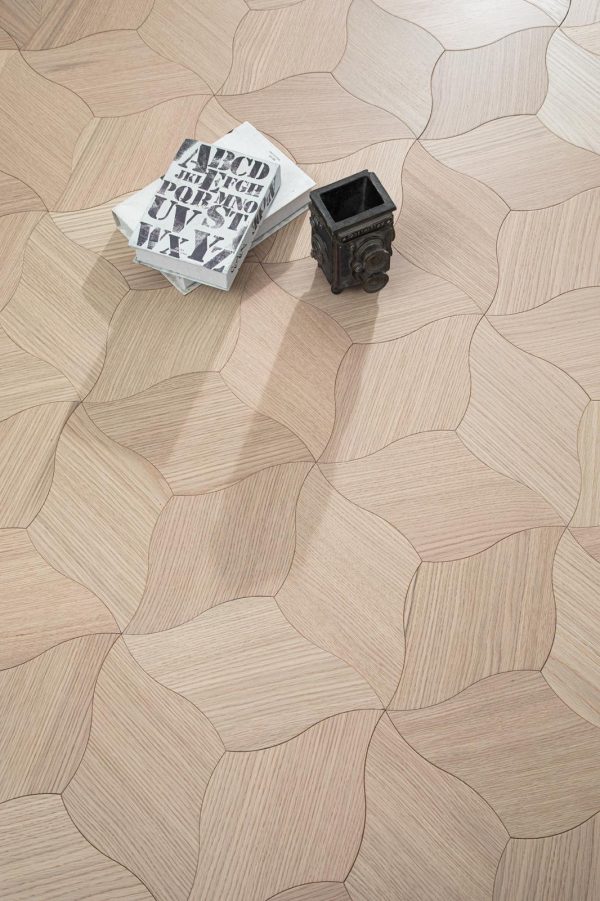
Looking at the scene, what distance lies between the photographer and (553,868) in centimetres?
98

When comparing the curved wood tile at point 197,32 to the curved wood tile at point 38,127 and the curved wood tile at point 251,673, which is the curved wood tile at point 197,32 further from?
the curved wood tile at point 251,673

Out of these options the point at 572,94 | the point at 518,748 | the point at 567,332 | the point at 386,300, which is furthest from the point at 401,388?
the point at 572,94

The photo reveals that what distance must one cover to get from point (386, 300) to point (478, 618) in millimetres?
478

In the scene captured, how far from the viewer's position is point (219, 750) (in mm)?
1026

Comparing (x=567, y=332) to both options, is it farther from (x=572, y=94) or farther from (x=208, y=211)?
(x=208, y=211)

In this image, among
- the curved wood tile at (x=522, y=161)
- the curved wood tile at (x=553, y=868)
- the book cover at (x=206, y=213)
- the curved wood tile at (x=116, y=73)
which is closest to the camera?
the curved wood tile at (x=553, y=868)

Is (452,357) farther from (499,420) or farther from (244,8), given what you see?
(244,8)

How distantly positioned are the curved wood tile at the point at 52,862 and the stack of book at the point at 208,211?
2.38ft

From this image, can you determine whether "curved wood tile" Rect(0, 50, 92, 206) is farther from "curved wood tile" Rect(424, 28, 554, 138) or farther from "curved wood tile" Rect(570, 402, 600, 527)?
"curved wood tile" Rect(570, 402, 600, 527)

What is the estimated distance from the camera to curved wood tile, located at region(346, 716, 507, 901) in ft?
3.19

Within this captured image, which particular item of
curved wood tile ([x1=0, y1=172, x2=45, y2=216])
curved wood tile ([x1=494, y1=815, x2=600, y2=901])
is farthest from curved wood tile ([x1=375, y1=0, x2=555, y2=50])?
curved wood tile ([x1=494, y1=815, x2=600, y2=901])

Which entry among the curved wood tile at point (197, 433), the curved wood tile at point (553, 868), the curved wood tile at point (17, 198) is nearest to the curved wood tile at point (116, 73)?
the curved wood tile at point (17, 198)

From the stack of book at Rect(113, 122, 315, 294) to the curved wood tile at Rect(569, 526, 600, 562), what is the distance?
596 mm

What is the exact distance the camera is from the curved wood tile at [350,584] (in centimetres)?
106
